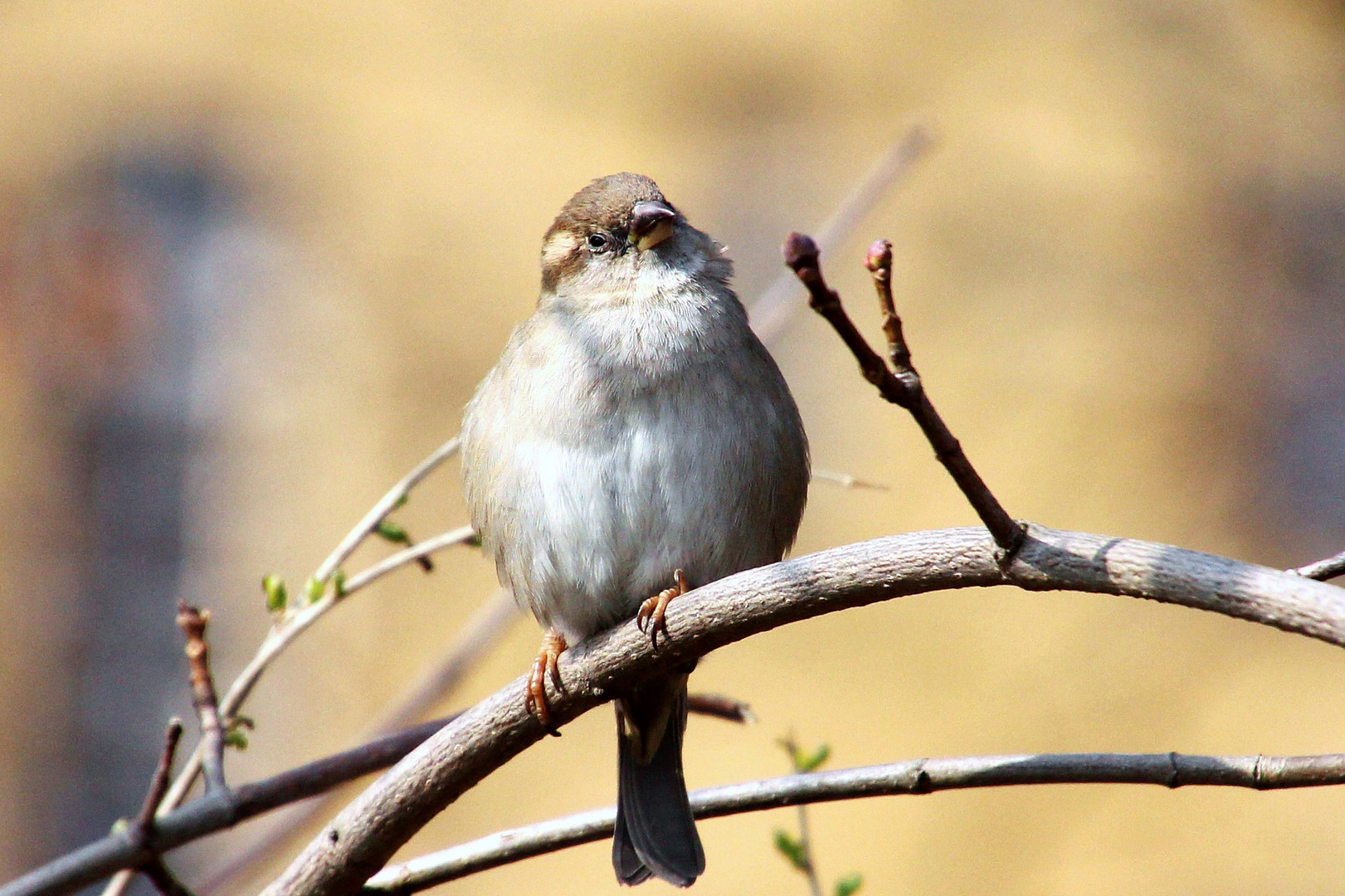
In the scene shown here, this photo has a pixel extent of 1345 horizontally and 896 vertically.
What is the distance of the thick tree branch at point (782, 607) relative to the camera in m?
1.36

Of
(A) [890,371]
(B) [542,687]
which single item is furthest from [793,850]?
(A) [890,371]

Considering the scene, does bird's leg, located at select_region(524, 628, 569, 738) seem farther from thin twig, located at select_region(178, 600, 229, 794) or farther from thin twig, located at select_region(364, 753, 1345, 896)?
thin twig, located at select_region(178, 600, 229, 794)

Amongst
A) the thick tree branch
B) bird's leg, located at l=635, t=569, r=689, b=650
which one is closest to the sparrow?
bird's leg, located at l=635, t=569, r=689, b=650

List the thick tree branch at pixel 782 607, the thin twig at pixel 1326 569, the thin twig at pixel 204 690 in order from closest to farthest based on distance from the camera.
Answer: the thick tree branch at pixel 782 607
the thin twig at pixel 1326 569
the thin twig at pixel 204 690

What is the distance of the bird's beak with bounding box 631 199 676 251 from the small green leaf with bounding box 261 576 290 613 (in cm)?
113

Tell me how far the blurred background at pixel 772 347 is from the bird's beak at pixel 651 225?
118 inches

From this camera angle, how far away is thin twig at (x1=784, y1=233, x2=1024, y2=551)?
1.19 metres

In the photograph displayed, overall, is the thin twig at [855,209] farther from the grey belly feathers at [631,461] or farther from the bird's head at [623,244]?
the bird's head at [623,244]

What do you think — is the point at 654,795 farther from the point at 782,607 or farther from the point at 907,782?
the point at 782,607

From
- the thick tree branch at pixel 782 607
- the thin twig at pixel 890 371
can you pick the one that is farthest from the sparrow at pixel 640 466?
the thin twig at pixel 890 371

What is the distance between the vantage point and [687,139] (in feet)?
20.9

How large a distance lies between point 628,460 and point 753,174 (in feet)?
12.8

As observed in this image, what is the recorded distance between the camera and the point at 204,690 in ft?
7.22

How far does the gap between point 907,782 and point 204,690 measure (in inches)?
44.3
